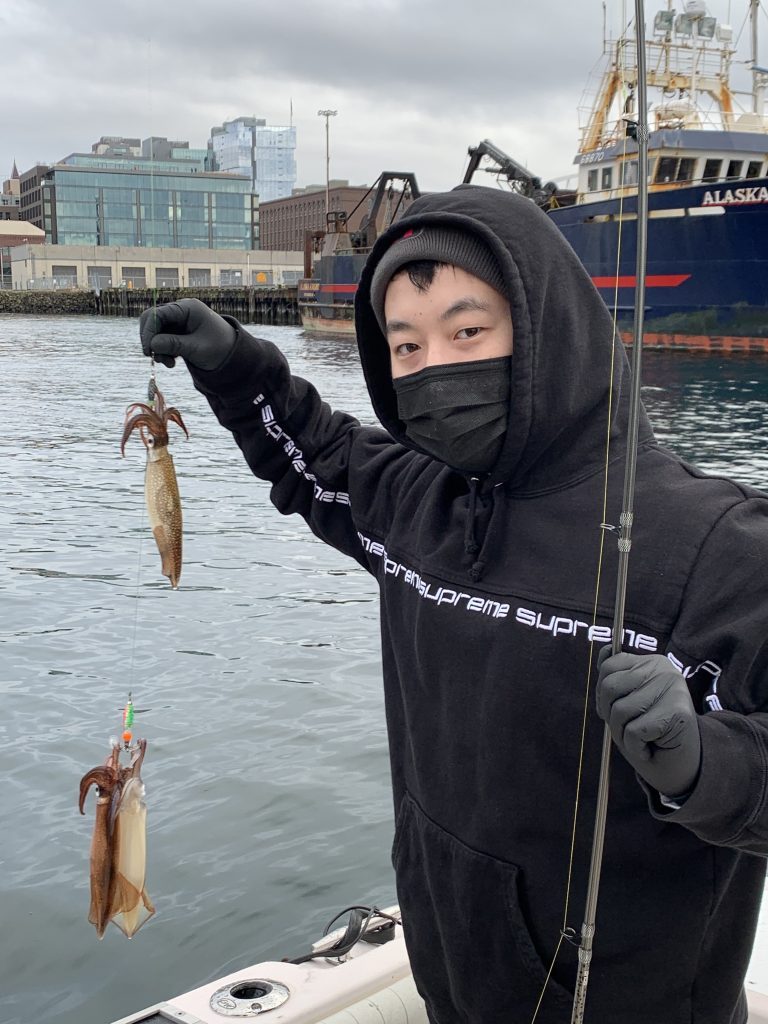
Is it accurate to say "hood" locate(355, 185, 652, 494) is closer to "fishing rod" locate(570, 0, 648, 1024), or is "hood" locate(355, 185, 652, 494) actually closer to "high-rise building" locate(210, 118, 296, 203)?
"fishing rod" locate(570, 0, 648, 1024)

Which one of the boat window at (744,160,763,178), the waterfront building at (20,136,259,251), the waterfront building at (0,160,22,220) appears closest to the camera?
the boat window at (744,160,763,178)

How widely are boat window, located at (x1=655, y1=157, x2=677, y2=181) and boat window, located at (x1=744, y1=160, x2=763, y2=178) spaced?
256 cm

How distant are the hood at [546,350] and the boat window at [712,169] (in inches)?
1395

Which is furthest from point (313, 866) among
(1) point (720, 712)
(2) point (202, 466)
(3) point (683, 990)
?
(2) point (202, 466)

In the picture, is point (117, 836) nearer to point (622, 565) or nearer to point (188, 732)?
point (622, 565)

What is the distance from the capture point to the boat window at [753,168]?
116 ft

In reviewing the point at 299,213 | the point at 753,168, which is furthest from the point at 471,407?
the point at 299,213

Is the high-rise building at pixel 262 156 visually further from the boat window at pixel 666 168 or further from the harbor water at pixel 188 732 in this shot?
the harbor water at pixel 188 732

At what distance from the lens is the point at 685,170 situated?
34719 mm

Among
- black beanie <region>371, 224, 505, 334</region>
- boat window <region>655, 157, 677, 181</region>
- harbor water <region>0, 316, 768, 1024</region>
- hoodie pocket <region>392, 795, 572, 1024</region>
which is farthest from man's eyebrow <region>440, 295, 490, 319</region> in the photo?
boat window <region>655, 157, 677, 181</region>

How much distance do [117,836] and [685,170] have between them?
35648 mm

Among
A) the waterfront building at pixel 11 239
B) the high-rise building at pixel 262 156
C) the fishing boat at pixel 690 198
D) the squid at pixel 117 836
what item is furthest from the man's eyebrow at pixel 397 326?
the waterfront building at pixel 11 239

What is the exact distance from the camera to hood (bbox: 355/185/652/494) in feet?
6.91

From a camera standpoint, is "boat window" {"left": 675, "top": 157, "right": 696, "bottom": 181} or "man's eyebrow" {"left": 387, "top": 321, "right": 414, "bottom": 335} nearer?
"man's eyebrow" {"left": 387, "top": 321, "right": 414, "bottom": 335}
